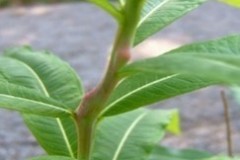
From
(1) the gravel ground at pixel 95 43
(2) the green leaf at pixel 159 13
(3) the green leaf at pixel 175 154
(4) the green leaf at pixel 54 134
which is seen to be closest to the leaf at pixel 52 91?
(4) the green leaf at pixel 54 134

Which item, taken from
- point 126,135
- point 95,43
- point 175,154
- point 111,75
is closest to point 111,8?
point 111,75

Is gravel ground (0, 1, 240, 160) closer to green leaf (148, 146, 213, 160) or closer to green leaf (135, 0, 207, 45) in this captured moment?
green leaf (148, 146, 213, 160)

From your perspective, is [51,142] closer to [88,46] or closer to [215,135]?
Answer: [215,135]

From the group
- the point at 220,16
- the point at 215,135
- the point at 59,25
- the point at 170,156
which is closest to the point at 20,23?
the point at 59,25

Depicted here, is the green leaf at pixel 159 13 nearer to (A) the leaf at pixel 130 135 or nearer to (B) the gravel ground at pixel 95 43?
(A) the leaf at pixel 130 135

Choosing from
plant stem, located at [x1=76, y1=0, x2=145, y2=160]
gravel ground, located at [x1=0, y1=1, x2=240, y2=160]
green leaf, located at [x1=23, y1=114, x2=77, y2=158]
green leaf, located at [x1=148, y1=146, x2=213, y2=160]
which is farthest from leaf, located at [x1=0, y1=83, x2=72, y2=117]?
gravel ground, located at [x1=0, y1=1, x2=240, y2=160]

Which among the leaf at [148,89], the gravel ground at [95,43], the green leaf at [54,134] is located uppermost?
the leaf at [148,89]
